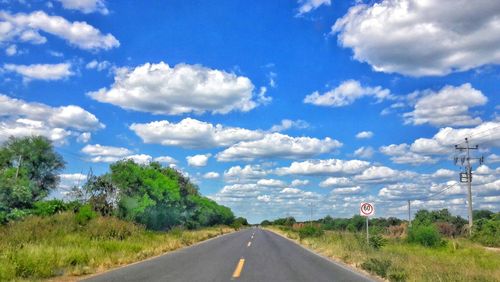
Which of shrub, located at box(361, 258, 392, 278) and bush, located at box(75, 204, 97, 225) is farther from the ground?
bush, located at box(75, 204, 97, 225)

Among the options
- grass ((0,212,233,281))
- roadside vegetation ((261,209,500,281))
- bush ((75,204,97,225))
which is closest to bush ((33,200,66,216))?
bush ((75,204,97,225))

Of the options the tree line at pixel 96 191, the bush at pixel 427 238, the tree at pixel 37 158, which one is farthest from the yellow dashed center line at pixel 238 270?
the tree at pixel 37 158

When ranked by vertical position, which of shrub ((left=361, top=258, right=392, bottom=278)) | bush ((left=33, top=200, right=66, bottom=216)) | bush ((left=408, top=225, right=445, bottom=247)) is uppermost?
bush ((left=33, top=200, right=66, bottom=216))

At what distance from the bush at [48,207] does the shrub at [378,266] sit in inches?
871

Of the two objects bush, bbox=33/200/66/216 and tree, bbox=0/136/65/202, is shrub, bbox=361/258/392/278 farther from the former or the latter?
tree, bbox=0/136/65/202

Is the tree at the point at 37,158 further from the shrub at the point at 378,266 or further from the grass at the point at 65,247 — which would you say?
the shrub at the point at 378,266

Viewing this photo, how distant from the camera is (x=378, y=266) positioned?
15828 millimetres

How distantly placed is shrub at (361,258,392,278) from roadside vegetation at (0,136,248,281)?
943cm

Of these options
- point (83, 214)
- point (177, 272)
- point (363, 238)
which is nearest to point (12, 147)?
point (83, 214)

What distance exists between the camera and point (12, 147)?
62500 mm

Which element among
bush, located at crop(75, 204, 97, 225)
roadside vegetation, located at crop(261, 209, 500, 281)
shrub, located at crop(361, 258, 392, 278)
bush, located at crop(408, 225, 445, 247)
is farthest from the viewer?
bush, located at crop(408, 225, 445, 247)

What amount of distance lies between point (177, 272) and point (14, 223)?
45.7ft

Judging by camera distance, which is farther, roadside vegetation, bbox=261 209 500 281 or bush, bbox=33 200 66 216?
bush, bbox=33 200 66 216

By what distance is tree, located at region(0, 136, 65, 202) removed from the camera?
62.2m
